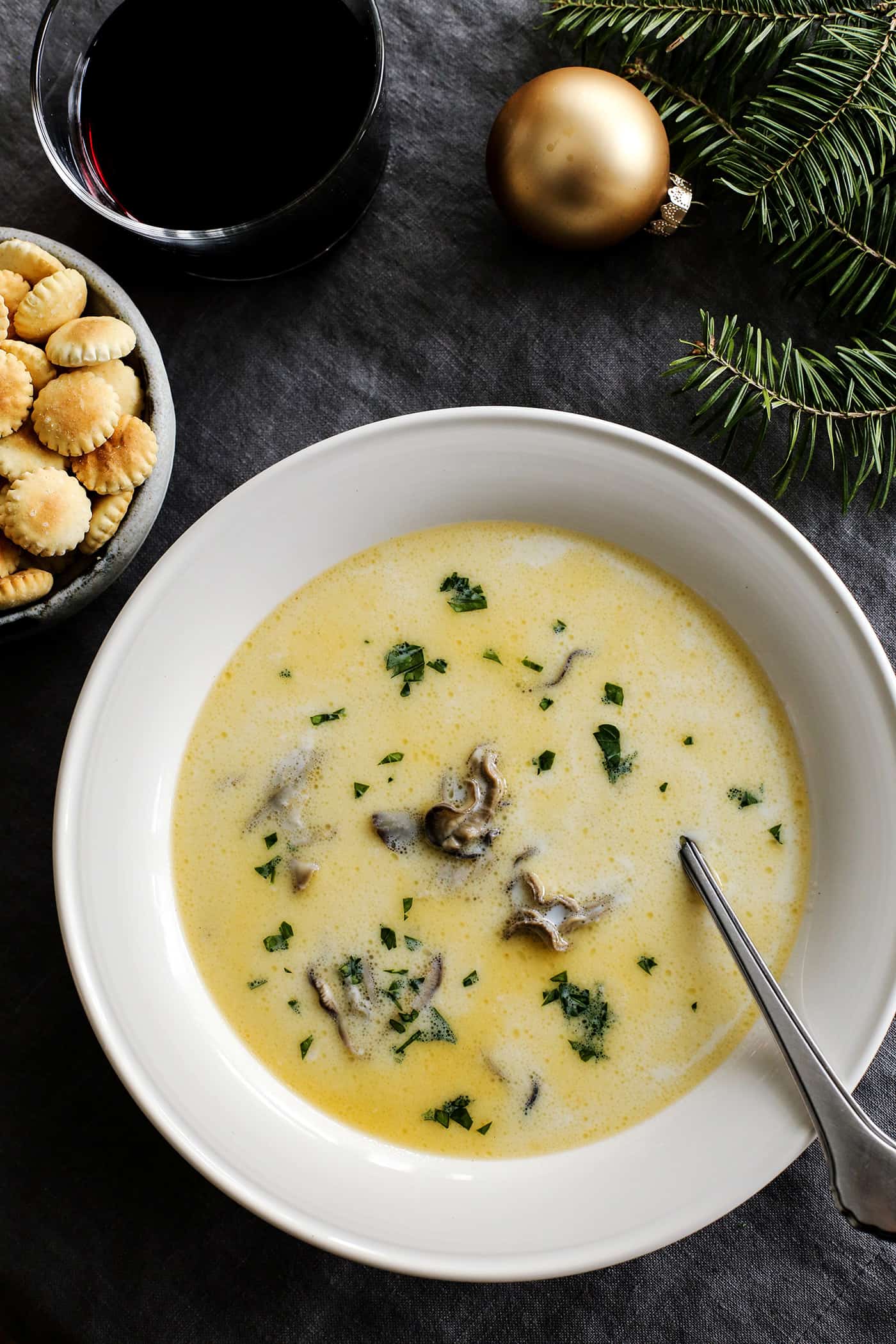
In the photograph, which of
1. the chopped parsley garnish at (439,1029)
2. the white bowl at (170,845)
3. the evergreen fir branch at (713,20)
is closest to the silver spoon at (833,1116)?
the white bowl at (170,845)

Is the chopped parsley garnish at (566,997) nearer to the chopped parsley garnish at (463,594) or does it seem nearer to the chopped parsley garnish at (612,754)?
the chopped parsley garnish at (612,754)

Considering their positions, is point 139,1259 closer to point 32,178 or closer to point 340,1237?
point 340,1237

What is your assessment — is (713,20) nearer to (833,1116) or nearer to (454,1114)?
(833,1116)

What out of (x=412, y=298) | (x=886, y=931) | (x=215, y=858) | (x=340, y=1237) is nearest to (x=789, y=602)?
(x=886, y=931)

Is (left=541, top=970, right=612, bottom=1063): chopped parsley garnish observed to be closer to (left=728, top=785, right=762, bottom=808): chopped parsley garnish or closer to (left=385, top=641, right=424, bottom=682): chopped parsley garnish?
(left=728, top=785, right=762, bottom=808): chopped parsley garnish

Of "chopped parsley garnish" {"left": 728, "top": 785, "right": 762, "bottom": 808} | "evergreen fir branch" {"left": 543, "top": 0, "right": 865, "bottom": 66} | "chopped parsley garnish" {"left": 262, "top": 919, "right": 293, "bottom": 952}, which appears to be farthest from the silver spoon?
"evergreen fir branch" {"left": 543, "top": 0, "right": 865, "bottom": 66}

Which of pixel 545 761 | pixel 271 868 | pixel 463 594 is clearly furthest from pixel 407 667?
pixel 271 868
